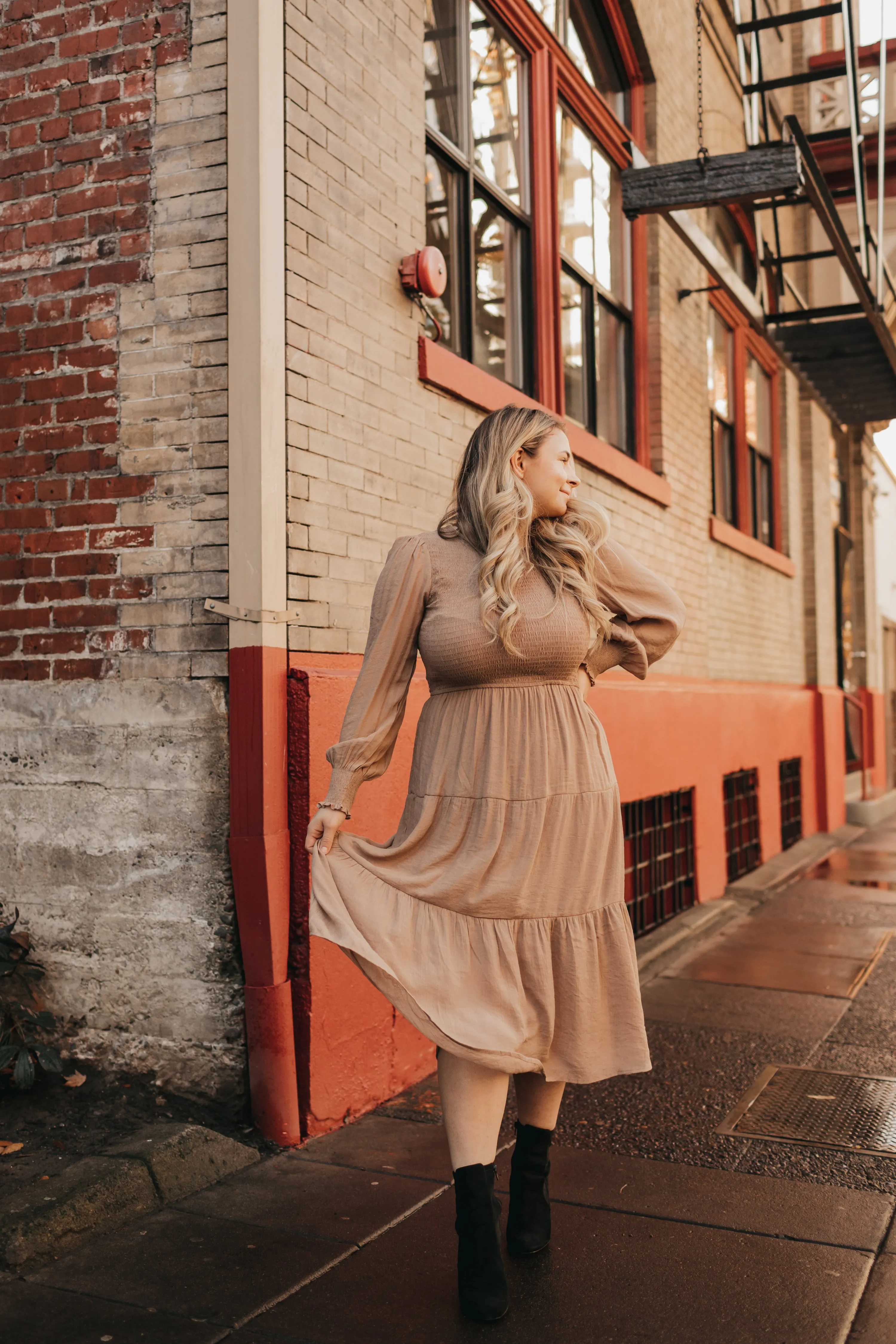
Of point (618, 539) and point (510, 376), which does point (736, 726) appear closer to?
point (618, 539)

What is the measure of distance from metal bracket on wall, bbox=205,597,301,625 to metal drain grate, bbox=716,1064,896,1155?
2.23 m

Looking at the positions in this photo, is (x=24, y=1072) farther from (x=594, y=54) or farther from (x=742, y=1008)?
(x=594, y=54)

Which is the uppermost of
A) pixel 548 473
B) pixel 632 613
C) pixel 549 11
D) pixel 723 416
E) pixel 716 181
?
pixel 549 11

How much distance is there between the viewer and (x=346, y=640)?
4285 mm

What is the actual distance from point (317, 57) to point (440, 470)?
1589 millimetres

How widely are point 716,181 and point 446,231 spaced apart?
1.83 metres

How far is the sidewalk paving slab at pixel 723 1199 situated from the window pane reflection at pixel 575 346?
4596 millimetres

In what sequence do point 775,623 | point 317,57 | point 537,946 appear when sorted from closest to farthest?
point 537,946, point 317,57, point 775,623

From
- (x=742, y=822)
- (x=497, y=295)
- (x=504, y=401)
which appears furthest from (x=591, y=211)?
(x=742, y=822)

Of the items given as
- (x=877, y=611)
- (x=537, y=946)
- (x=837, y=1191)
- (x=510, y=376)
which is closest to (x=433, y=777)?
(x=537, y=946)

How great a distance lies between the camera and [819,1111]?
13.8ft

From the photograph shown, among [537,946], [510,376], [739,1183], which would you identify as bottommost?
[739,1183]

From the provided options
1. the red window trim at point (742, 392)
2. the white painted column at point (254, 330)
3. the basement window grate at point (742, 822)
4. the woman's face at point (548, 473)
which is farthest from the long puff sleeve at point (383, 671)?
the red window trim at point (742, 392)

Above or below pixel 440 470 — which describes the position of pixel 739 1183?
below
